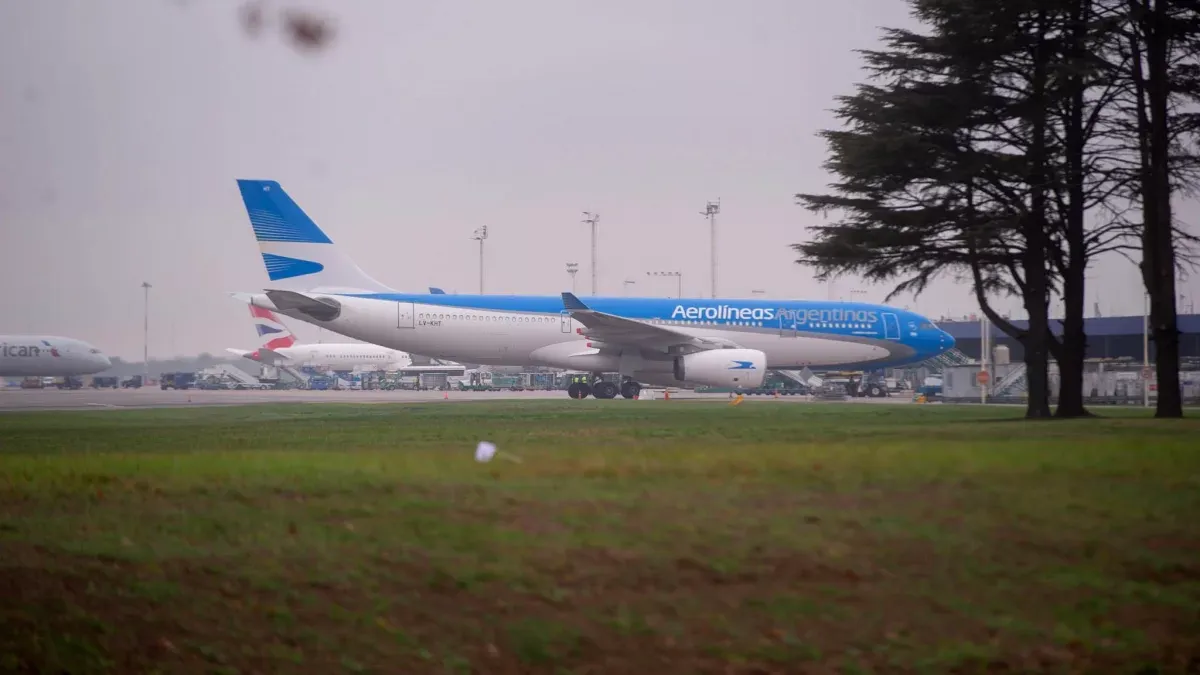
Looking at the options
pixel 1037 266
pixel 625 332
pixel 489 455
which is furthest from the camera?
pixel 625 332

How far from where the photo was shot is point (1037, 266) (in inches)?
1131

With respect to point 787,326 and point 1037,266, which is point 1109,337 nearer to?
point 787,326

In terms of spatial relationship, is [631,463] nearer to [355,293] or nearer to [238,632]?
[238,632]

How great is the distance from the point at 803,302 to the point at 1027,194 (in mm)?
20028

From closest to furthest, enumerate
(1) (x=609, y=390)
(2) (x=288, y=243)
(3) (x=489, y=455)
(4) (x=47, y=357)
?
(3) (x=489, y=455) → (4) (x=47, y=357) → (2) (x=288, y=243) → (1) (x=609, y=390)

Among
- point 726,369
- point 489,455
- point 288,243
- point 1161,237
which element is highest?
point 288,243

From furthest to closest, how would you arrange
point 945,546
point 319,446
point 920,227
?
1. point 920,227
2. point 319,446
3. point 945,546

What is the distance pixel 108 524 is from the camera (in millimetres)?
10102

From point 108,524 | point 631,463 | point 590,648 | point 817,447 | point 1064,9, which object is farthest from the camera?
point 1064,9

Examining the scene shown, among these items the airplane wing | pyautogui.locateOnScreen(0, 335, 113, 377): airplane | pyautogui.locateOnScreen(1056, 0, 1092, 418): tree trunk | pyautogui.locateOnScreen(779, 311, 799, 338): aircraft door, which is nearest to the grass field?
pyautogui.locateOnScreen(1056, 0, 1092, 418): tree trunk

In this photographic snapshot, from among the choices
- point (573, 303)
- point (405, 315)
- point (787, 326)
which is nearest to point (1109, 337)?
point (787, 326)

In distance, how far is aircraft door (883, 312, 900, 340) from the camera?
158ft

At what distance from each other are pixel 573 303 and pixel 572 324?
80.3 inches

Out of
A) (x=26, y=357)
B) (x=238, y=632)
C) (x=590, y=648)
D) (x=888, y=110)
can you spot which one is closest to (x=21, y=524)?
(x=238, y=632)
